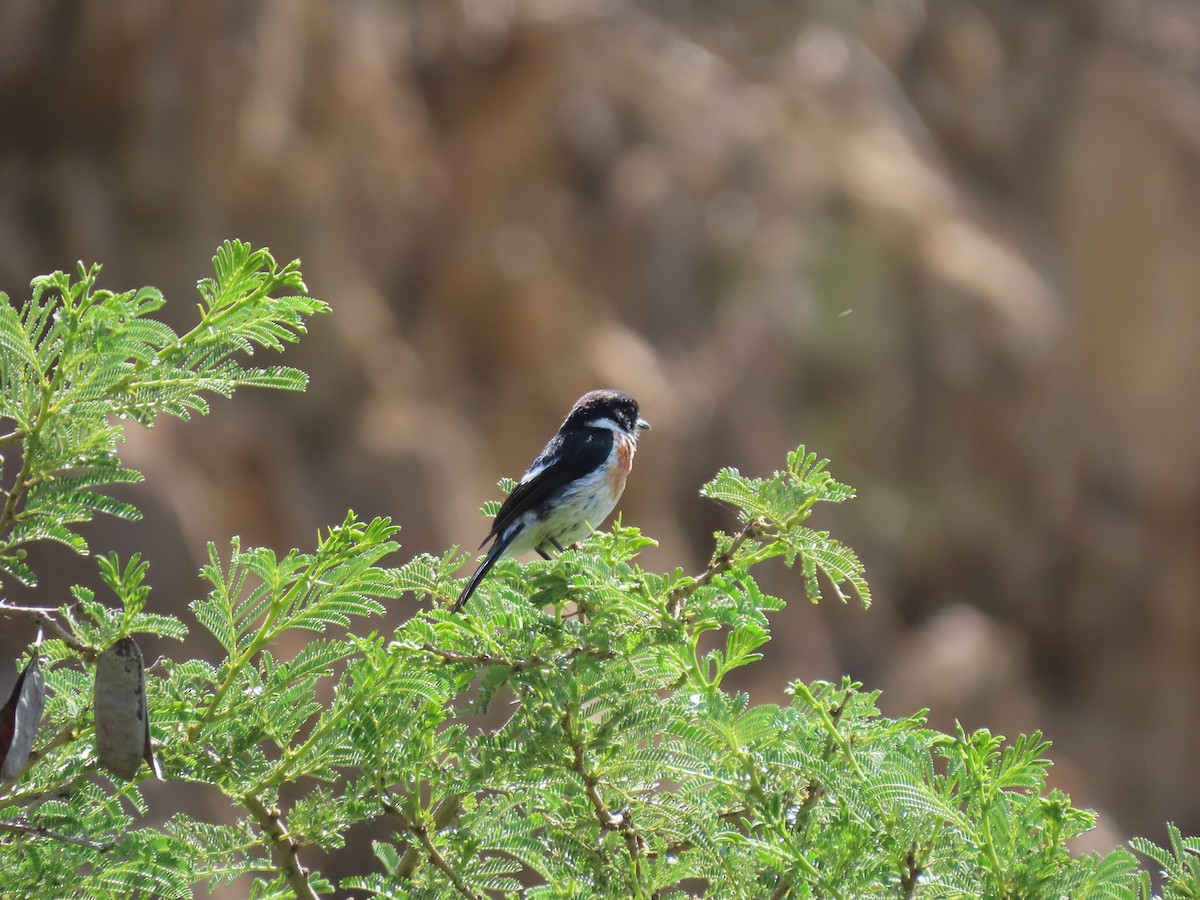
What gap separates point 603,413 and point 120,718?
124 inches

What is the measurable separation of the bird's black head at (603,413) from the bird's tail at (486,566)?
2.75 ft

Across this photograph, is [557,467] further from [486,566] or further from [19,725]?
[19,725]

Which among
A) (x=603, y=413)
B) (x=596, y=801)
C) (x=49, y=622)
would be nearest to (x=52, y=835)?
(x=49, y=622)

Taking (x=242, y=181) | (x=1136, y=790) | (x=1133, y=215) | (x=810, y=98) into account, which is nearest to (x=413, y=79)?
(x=242, y=181)

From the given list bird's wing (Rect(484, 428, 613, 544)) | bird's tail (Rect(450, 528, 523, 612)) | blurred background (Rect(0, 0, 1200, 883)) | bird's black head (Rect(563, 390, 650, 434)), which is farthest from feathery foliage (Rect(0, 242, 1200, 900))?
blurred background (Rect(0, 0, 1200, 883))

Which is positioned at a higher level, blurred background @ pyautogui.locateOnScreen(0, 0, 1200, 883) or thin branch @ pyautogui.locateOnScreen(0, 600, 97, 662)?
blurred background @ pyautogui.locateOnScreen(0, 0, 1200, 883)

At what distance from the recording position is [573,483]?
→ 5160 millimetres

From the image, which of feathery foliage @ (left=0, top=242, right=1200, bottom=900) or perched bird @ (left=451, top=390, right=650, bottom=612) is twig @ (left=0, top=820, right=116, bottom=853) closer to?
feathery foliage @ (left=0, top=242, right=1200, bottom=900)

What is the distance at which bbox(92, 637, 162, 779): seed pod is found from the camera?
2.65m

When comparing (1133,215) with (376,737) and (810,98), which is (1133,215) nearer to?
(810,98)

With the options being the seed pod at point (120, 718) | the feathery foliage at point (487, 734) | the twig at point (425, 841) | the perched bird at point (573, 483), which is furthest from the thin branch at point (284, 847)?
the perched bird at point (573, 483)

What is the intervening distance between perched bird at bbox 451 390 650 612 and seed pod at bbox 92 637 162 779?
206 centimetres

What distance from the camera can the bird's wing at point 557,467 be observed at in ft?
15.6

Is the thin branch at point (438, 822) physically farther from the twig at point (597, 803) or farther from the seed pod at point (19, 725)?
the seed pod at point (19, 725)
